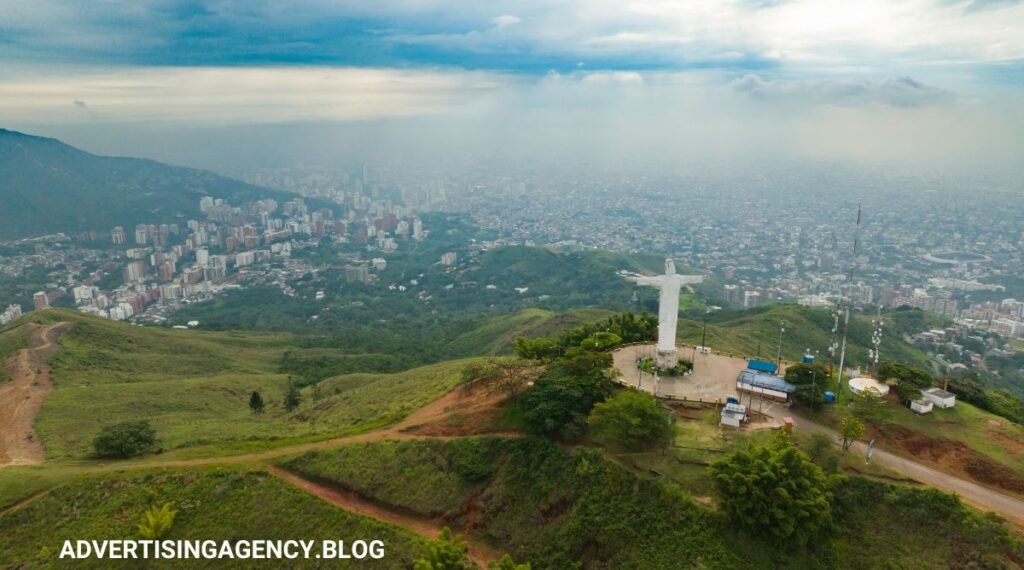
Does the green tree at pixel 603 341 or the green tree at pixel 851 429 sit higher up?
the green tree at pixel 851 429

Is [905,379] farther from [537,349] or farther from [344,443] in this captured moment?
[344,443]

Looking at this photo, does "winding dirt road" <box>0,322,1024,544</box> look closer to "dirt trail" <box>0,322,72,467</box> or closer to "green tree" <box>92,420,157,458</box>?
"dirt trail" <box>0,322,72,467</box>

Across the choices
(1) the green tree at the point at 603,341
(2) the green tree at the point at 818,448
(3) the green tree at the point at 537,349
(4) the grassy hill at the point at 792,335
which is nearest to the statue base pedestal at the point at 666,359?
(1) the green tree at the point at 603,341

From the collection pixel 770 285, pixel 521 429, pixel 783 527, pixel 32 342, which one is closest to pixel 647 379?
pixel 521 429

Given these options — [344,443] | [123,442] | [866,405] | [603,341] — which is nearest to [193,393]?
[123,442]

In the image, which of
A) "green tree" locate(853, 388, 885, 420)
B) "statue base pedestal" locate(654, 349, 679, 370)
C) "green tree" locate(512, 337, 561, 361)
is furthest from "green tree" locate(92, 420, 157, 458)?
"green tree" locate(853, 388, 885, 420)

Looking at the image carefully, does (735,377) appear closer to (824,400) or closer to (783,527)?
(824,400)

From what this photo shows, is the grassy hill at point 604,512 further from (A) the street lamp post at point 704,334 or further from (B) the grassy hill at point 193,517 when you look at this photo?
→ (A) the street lamp post at point 704,334
